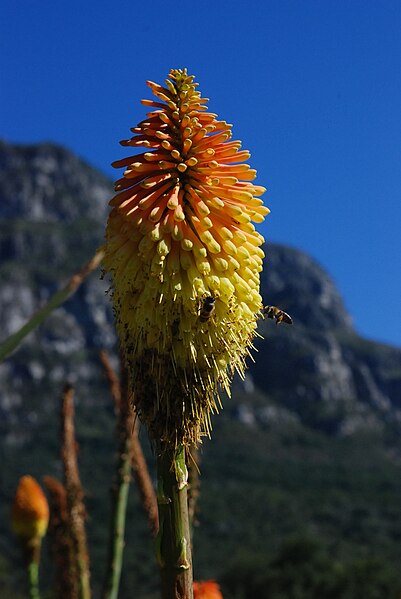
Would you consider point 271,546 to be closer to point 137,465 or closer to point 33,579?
point 33,579

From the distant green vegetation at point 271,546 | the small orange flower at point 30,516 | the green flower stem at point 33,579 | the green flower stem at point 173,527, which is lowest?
the green flower stem at point 173,527

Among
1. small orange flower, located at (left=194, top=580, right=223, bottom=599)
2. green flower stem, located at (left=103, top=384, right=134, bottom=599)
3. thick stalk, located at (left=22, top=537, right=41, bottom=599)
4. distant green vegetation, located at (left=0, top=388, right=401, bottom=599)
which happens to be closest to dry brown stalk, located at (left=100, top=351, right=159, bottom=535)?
green flower stem, located at (left=103, top=384, right=134, bottom=599)

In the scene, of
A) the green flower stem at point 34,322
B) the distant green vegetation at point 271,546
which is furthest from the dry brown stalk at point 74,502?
the distant green vegetation at point 271,546

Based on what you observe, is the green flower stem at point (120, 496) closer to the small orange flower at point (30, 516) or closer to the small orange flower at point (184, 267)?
the small orange flower at point (184, 267)

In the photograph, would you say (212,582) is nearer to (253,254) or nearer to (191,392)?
(191,392)

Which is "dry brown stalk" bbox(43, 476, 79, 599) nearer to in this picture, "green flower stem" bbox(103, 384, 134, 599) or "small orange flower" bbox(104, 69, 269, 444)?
"green flower stem" bbox(103, 384, 134, 599)

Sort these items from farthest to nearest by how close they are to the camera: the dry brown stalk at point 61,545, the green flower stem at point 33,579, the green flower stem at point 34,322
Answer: the green flower stem at point 33,579 < the dry brown stalk at point 61,545 < the green flower stem at point 34,322

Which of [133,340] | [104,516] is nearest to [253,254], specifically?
[133,340]
